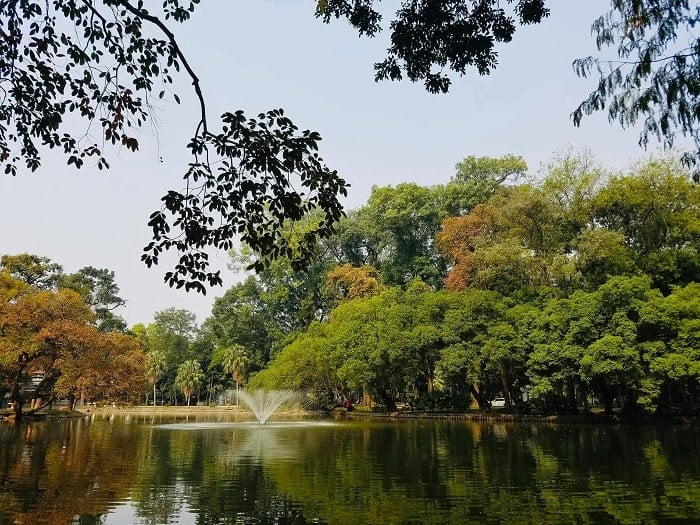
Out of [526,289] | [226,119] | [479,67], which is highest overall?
[526,289]

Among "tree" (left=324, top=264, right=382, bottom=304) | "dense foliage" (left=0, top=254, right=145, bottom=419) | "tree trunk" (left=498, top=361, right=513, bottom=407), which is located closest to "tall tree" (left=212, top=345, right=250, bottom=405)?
"tree" (left=324, top=264, right=382, bottom=304)

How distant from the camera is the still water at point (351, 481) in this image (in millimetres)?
7504

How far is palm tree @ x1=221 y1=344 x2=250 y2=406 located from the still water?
34684 millimetres

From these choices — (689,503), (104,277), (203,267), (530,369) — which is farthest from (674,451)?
→ (104,277)

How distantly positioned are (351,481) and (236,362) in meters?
43.3

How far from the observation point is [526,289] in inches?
1201

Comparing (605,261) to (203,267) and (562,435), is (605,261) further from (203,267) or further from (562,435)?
(203,267)

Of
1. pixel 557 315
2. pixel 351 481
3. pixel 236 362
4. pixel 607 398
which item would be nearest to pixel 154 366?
pixel 236 362

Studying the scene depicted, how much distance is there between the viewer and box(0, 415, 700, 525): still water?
295 inches

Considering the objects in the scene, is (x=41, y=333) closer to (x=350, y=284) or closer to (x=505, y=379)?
(x=505, y=379)

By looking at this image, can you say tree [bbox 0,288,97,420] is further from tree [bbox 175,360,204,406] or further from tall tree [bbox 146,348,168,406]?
tree [bbox 175,360,204,406]

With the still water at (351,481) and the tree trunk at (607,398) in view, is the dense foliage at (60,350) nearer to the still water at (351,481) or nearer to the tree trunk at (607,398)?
the still water at (351,481)

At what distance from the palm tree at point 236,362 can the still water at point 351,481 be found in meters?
34.7

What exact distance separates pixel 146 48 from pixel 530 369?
78.7ft
